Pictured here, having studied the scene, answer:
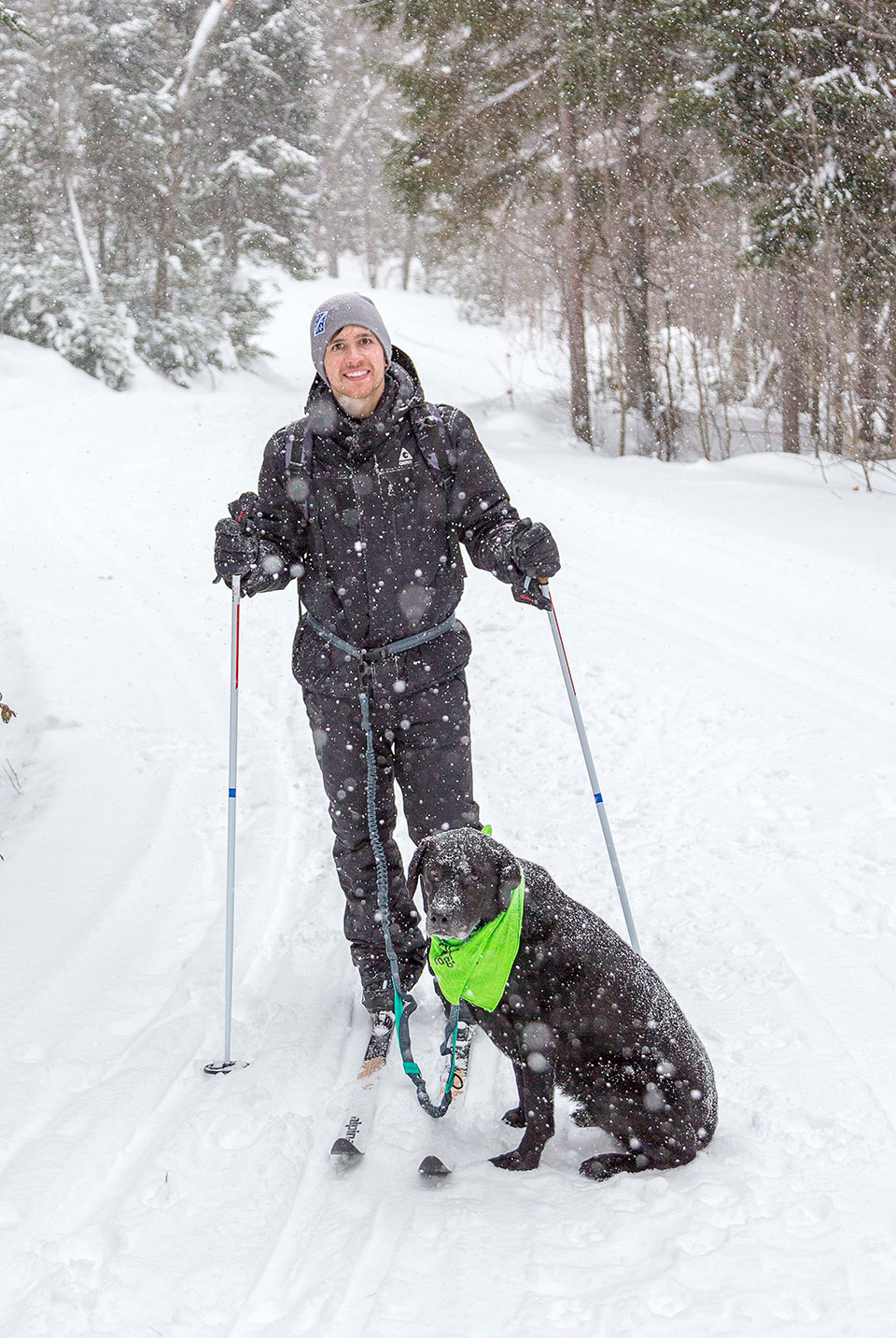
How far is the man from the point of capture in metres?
2.96

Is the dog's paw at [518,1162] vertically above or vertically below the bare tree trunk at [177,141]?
below

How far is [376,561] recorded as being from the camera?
298 cm

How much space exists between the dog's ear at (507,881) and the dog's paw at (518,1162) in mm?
694

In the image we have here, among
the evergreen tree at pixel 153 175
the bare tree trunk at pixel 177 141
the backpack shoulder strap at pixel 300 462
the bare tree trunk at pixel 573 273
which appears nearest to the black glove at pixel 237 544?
the backpack shoulder strap at pixel 300 462

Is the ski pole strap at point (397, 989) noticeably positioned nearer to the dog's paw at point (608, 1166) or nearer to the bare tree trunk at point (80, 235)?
the dog's paw at point (608, 1166)

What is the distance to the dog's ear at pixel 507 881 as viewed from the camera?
2444 mm

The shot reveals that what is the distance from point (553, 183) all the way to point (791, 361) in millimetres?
5292

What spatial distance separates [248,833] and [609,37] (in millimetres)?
12334

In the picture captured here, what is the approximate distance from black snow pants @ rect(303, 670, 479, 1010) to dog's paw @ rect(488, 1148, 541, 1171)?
0.78m

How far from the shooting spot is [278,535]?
3.14 meters

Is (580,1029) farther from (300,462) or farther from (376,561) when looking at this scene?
(300,462)

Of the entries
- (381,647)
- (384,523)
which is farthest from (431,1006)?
(384,523)

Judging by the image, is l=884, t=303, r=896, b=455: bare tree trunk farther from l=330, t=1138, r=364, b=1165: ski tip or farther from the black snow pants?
l=330, t=1138, r=364, b=1165: ski tip

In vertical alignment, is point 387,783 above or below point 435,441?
below
